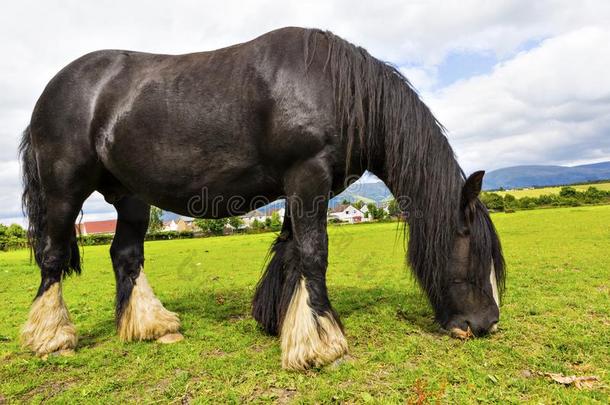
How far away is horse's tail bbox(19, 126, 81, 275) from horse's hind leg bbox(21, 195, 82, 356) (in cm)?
29

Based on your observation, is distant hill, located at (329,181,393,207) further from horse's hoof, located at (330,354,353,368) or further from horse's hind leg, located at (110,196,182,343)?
horse's hind leg, located at (110,196,182,343)

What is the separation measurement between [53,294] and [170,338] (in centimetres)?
131

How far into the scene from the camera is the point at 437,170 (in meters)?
3.67

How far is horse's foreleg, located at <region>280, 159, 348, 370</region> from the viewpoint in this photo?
3359 mm

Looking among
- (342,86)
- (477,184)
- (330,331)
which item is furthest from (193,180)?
(477,184)

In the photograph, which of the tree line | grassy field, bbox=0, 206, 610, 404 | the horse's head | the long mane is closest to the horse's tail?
grassy field, bbox=0, 206, 610, 404

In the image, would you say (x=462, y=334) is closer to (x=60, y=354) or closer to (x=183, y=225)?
(x=60, y=354)

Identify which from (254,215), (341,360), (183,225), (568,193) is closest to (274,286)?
(341,360)

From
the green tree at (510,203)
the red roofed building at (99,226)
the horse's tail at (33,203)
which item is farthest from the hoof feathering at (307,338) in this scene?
the red roofed building at (99,226)

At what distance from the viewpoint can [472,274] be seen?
145 inches

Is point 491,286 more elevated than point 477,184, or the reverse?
point 477,184

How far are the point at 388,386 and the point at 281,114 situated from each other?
7.69ft

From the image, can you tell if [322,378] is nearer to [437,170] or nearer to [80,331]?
[437,170]

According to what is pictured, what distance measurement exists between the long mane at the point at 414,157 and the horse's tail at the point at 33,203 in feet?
11.6
